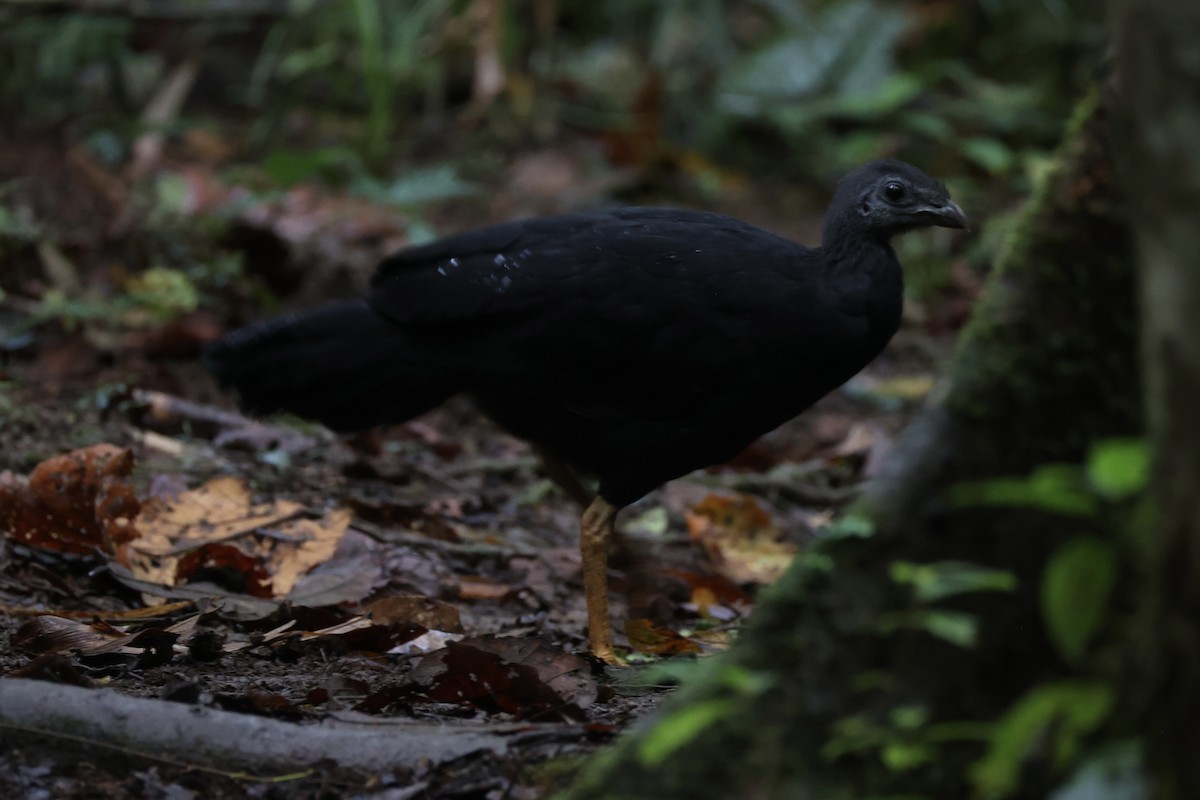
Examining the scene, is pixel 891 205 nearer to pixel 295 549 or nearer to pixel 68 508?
pixel 295 549

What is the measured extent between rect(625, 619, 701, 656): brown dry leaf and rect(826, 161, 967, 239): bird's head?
1266 mm

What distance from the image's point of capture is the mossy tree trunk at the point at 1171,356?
156 centimetres

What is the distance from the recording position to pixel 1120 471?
1.59 m

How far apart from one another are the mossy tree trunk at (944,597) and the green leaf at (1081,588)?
0.35ft

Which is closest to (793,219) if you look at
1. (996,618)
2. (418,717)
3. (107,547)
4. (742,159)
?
(742,159)

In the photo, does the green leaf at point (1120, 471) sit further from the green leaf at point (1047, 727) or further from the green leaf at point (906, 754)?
the green leaf at point (906, 754)

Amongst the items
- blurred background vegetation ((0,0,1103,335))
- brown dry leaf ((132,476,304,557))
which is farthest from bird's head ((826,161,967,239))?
blurred background vegetation ((0,0,1103,335))

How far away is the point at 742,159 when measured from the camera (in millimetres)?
10133

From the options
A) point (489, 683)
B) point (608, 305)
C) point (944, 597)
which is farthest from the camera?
point (608, 305)

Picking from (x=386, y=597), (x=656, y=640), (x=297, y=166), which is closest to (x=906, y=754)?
(x=656, y=640)

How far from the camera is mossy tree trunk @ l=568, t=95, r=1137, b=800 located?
1.84 m

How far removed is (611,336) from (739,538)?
52.8 inches

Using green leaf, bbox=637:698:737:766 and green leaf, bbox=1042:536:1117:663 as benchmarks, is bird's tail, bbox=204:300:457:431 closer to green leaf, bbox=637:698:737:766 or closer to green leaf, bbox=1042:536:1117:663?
green leaf, bbox=637:698:737:766

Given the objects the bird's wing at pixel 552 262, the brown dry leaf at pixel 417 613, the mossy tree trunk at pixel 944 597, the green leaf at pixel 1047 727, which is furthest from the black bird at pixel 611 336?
the green leaf at pixel 1047 727
